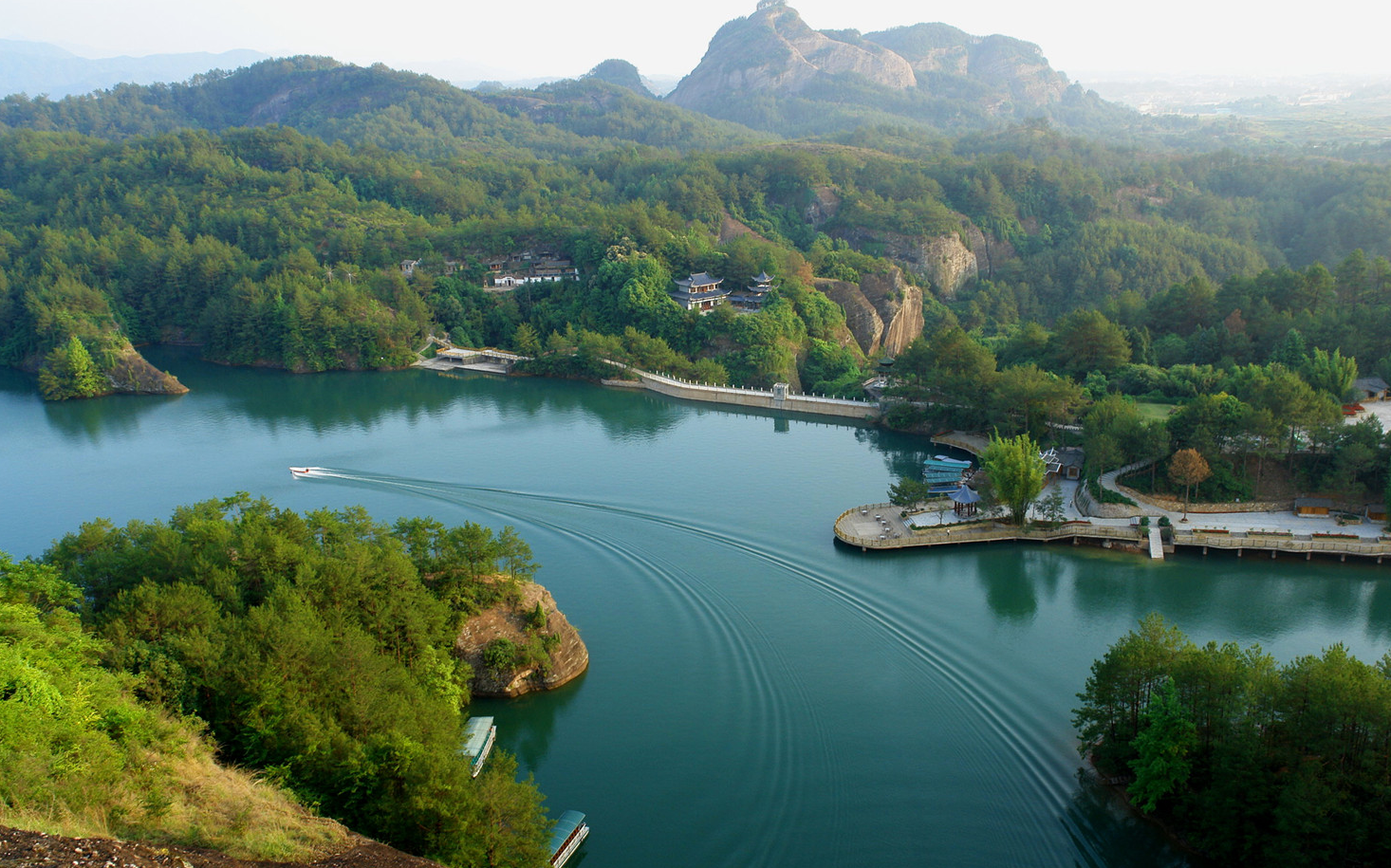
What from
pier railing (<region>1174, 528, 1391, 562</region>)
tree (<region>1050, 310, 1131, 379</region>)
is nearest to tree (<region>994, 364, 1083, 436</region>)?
tree (<region>1050, 310, 1131, 379</region>)

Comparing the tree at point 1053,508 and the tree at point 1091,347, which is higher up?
the tree at point 1091,347

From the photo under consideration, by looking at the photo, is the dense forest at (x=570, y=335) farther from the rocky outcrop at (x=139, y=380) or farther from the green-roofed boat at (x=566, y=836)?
the green-roofed boat at (x=566, y=836)

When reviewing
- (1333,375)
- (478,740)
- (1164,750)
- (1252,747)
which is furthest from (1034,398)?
(478,740)

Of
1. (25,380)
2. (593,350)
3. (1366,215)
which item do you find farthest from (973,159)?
(25,380)

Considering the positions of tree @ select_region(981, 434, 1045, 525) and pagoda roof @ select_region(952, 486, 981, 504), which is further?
pagoda roof @ select_region(952, 486, 981, 504)

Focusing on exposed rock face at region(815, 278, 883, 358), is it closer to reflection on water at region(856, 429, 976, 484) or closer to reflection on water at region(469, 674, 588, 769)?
reflection on water at region(856, 429, 976, 484)

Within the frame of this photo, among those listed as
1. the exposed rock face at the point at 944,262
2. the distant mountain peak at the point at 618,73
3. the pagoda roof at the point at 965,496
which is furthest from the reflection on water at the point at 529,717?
the distant mountain peak at the point at 618,73

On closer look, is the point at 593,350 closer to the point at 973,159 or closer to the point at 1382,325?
the point at 1382,325
